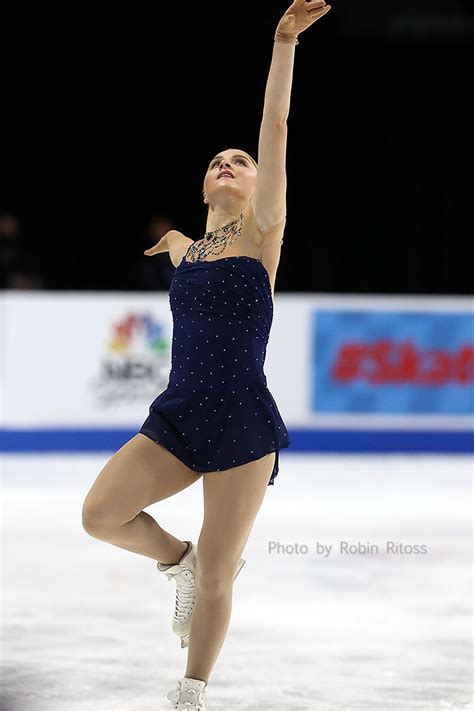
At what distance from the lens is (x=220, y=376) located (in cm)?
273

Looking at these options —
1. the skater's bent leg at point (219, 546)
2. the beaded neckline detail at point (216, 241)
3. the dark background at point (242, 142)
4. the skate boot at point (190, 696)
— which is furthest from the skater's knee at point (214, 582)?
the dark background at point (242, 142)

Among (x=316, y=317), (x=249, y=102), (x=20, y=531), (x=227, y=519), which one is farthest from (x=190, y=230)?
(x=227, y=519)

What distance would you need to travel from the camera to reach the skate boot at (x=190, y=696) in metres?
2.70

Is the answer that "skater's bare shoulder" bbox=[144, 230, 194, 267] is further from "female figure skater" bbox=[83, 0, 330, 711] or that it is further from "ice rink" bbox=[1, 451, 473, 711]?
"ice rink" bbox=[1, 451, 473, 711]

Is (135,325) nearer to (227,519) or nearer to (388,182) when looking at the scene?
(388,182)

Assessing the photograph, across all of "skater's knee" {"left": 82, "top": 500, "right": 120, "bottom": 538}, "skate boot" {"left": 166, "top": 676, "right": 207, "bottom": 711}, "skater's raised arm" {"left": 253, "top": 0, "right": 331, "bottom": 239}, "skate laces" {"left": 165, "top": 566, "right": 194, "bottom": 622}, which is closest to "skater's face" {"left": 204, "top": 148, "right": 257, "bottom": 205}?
"skater's raised arm" {"left": 253, "top": 0, "right": 331, "bottom": 239}

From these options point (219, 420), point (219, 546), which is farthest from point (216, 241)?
point (219, 546)

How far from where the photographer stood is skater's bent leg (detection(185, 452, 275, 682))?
2.68m

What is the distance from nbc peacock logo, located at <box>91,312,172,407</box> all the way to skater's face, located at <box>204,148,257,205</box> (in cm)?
489

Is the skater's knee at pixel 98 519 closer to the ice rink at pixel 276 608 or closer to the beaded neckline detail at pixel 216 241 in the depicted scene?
the ice rink at pixel 276 608

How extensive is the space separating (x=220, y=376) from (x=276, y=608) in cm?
152

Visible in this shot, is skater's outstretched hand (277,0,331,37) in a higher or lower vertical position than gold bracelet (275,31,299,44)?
higher

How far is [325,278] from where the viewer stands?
1157 centimetres

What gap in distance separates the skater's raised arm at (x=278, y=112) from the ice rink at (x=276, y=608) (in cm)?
120
